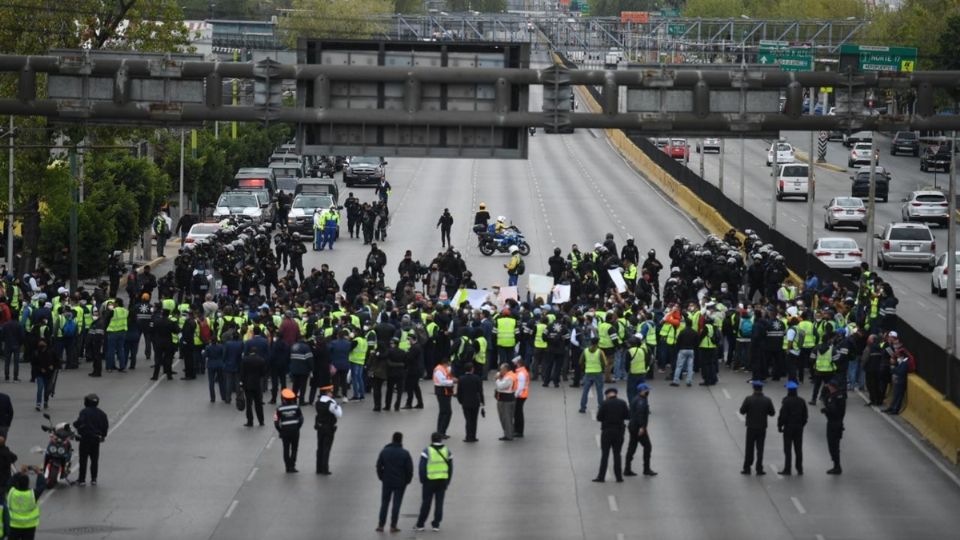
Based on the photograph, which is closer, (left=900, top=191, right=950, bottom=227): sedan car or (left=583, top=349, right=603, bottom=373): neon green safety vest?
(left=583, top=349, right=603, bottom=373): neon green safety vest

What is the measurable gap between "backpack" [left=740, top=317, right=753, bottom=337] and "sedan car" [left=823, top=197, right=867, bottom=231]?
32628mm

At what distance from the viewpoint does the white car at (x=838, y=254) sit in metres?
58.2

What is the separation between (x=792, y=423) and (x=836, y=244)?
30.3 m

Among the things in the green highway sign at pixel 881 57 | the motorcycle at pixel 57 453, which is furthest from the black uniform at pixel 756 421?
the green highway sign at pixel 881 57

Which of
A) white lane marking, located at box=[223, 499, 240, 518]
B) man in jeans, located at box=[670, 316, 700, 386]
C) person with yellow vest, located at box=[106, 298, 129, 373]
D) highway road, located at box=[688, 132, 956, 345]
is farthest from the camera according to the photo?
highway road, located at box=[688, 132, 956, 345]

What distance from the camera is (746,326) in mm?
39281

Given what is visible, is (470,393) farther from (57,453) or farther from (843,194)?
(843,194)

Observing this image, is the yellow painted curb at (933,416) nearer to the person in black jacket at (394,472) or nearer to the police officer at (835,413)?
the police officer at (835,413)

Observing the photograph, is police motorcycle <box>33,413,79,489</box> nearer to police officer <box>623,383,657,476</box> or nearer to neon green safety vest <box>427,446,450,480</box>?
neon green safety vest <box>427,446,450,480</box>

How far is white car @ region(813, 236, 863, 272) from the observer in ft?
191

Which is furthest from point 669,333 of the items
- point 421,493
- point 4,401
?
point 4,401

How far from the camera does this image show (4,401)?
28531 millimetres

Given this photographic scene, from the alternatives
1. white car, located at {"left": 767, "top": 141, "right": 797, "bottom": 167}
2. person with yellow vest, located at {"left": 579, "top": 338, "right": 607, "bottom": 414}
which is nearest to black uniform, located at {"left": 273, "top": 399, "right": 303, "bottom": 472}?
person with yellow vest, located at {"left": 579, "top": 338, "right": 607, "bottom": 414}

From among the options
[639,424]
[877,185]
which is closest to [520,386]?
[639,424]
